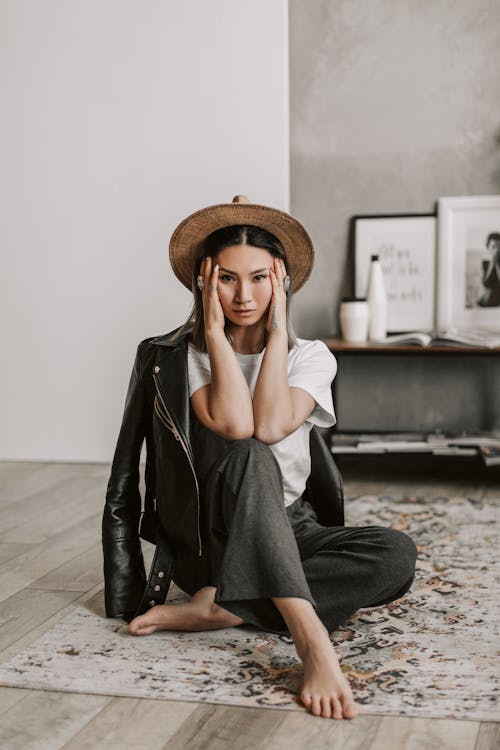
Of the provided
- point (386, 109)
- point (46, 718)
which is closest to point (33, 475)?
point (386, 109)

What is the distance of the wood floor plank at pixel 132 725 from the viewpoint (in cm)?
151

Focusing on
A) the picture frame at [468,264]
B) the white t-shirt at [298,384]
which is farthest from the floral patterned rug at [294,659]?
the picture frame at [468,264]

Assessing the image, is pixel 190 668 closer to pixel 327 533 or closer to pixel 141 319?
pixel 327 533

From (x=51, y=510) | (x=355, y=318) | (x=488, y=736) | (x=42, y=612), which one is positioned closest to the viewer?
(x=488, y=736)

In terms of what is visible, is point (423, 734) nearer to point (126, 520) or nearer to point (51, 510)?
point (126, 520)

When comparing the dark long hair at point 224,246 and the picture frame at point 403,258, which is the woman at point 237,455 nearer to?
the dark long hair at point 224,246

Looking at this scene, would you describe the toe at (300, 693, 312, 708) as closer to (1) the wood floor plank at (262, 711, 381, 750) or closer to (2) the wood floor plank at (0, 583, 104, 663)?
(1) the wood floor plank at (262, 711, 381, 750)

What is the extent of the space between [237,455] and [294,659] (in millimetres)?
433

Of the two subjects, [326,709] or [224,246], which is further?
[224,246]

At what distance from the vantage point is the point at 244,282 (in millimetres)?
2025

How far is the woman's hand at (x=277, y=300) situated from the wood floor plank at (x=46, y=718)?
0.85 m

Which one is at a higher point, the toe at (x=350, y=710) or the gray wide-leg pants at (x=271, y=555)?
the gray wide-leg pants at (x=271, y=555)

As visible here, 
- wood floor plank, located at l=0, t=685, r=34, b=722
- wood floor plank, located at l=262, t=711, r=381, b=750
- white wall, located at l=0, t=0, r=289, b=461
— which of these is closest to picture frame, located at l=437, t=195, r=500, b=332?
white wall, located at l=0, t=0, r=289, b=461

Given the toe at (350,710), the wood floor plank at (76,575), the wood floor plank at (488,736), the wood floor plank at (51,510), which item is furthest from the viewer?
the wood floor plank at (51,510)
